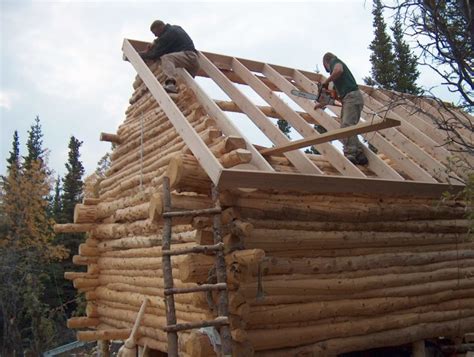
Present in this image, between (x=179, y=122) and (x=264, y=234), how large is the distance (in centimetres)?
A: 195

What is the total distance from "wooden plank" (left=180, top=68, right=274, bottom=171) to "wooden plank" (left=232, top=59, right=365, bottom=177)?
1.06 metres

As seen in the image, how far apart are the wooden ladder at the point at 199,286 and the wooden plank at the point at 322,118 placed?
2.53m

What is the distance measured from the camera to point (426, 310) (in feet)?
27.1

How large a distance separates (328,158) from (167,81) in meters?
2.96

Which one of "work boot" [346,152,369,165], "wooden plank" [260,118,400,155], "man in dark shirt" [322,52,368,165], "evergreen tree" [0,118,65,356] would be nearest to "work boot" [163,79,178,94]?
"wooden plank" [260,118,400,155]

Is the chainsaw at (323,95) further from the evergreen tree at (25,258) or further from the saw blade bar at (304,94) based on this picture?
the evergreen tree at (25,258)

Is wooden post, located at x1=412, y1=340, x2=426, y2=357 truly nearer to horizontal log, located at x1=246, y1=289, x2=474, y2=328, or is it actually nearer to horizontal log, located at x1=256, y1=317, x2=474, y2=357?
horizontal log, located at x1=256, y1=317, x2=474, y2=357

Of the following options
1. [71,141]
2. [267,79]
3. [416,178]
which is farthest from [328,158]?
[71,141]

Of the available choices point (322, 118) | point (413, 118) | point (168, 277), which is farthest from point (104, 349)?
point (413, 118)

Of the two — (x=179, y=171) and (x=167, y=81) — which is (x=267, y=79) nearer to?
(x=167, y=81)

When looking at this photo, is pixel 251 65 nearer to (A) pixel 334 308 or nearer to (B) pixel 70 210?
(A) pixel 334 308

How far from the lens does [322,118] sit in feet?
29.9

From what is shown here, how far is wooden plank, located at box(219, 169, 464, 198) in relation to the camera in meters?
5.86

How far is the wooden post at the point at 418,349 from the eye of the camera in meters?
8.08
